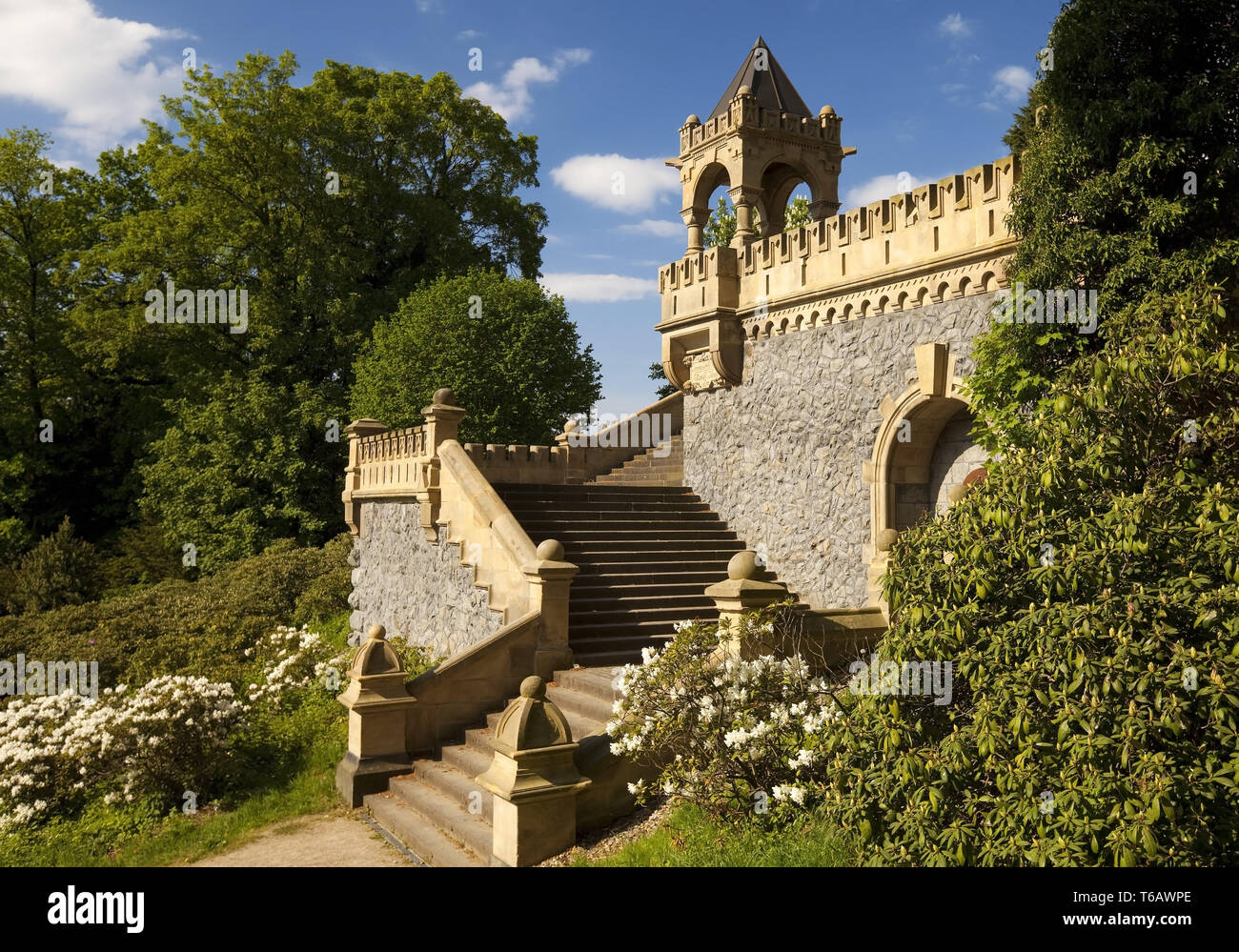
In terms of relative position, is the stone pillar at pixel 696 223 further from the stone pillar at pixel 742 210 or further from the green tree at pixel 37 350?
the green tree at pixel 37 350

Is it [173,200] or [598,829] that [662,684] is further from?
[173,200]

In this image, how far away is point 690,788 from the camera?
6.75 m

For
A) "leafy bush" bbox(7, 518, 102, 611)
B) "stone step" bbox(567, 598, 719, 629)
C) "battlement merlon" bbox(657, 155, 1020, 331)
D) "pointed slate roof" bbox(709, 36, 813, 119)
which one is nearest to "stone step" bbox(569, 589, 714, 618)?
"stone step" bbox(567, 598, 719, 629)

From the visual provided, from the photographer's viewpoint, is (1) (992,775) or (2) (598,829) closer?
(1) (992,775)

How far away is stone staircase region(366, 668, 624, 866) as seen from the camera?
7.36 metres

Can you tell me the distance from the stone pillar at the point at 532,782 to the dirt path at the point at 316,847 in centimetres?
129

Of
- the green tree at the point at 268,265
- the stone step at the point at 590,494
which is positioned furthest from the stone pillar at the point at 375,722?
the green tree at the point at 268,265

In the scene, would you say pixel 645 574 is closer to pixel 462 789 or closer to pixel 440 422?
pixel 440 422

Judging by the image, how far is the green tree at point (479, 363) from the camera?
2042 cm

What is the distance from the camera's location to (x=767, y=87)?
15.7 metres

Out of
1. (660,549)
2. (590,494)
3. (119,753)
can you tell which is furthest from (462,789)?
(590,494)

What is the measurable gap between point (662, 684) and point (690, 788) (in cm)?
80

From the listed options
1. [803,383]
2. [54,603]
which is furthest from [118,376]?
[803,383]
